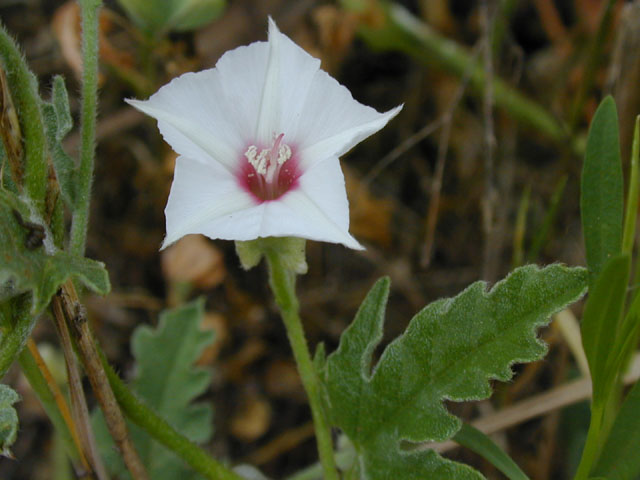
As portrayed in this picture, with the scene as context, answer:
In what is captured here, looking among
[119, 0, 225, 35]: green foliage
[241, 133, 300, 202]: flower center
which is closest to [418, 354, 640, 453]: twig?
[241, 133, 300, 202]: flower center

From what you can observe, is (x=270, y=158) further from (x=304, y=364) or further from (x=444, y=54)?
(x=444, y=54)

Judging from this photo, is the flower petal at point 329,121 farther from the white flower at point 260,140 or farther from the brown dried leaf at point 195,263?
the brown dried leaf at point 195,263

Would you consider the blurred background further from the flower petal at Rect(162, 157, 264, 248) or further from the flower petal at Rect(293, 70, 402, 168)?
the flower petal at Rect(162, 157, 264, 248)

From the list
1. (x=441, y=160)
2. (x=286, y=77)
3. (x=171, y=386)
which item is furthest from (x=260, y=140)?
(x=441, y=160)

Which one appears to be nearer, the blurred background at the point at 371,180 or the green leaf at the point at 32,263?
the green leaf at the point at 32,263

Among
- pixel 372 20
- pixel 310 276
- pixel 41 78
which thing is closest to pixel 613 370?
pixel 310 276

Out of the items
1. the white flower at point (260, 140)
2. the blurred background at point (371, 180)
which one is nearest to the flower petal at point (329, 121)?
the white flower at point (260, 140)

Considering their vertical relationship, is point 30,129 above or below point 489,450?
above
